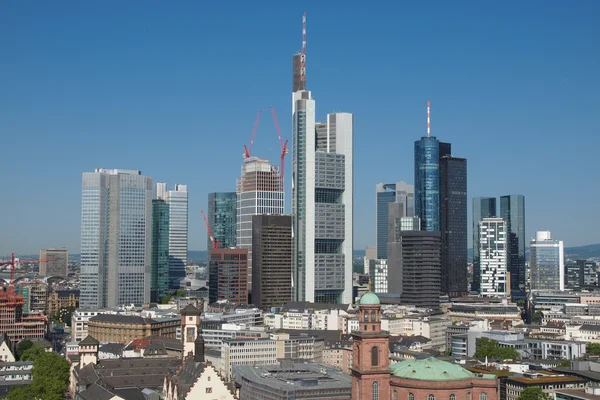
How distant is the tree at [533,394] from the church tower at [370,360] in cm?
1625

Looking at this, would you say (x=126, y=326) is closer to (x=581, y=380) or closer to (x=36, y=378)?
(x=36, y=378)

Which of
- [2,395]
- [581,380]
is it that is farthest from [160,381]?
[581,380]

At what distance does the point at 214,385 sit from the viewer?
296 feet

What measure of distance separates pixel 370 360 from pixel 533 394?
19.2 meters

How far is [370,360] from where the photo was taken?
308 ft

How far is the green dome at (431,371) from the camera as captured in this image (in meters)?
93.6

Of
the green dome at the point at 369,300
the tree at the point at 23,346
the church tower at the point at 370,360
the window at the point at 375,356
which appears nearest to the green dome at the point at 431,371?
the church tower at the point at 370,360

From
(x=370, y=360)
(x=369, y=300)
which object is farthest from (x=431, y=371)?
(x=369, y=300)

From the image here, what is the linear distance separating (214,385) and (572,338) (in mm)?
99942

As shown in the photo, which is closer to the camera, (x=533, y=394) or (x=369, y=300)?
(x=369, y=300)

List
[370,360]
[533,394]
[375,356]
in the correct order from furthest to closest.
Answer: [533,394], [375,356], [370,360]

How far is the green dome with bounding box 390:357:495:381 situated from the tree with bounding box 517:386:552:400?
5.98 meters

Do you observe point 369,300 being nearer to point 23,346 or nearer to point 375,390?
point 375,390

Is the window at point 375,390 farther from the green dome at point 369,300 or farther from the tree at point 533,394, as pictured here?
the tree at point 533,394
